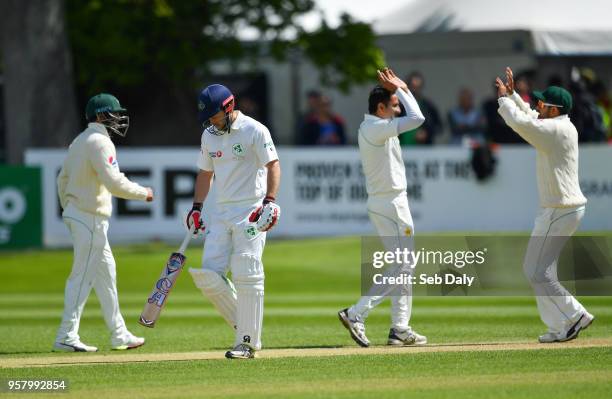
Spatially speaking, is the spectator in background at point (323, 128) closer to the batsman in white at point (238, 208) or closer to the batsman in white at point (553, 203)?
the batsman in white at point (553, 203)

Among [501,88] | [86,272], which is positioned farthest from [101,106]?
[501,88]

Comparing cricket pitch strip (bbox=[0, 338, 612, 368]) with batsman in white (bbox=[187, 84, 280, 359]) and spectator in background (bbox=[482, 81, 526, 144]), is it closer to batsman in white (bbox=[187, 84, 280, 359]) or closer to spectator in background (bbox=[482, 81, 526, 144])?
batsman in white (bbox=[187, 84, 280, 359])

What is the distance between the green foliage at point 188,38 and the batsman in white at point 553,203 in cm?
1453

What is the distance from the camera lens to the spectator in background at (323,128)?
2281cm

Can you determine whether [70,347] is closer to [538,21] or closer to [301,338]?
[301,338]

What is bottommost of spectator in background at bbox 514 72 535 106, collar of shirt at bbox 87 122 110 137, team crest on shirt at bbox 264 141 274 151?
team crest on shirt at bbox 264 141 274 151

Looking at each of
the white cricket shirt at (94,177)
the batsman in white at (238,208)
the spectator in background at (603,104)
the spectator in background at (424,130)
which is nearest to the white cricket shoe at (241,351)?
the batsman in white at (238,208)

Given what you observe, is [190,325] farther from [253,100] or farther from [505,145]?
[253,100]

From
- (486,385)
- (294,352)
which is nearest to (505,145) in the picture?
(294,352)

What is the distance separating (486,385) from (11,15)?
1713 cm

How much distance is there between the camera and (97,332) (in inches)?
541

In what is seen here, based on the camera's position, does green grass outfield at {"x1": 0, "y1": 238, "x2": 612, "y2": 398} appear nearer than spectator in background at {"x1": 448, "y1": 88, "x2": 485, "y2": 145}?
Yes

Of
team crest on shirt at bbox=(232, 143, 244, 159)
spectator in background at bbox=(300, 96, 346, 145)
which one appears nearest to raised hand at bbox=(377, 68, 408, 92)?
team crest on shirt at bbox=(232, 143, 244, 159)

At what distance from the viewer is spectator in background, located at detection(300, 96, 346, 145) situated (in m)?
22.8
